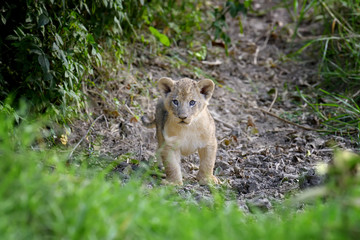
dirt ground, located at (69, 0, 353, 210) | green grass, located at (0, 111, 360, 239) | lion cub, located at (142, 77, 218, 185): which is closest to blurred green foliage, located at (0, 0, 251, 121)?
dirt ground, located at (69, 0, 353, 210)

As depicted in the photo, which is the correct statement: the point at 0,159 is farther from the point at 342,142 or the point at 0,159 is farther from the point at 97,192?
the point at 342,142

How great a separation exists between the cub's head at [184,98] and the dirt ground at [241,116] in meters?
0.81

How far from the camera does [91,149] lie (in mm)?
6613

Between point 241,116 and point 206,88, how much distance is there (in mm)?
2259

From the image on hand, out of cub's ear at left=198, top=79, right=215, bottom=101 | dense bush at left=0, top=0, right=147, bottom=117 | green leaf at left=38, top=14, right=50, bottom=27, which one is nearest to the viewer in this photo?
green leaf at left=38, top=14, right=50, bottom=27

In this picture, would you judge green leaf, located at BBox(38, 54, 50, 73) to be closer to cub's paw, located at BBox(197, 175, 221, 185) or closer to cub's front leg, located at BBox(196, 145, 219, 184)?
cub's front leg, located at BBox(196, 145, 219, 184)

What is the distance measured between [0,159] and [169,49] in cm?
614

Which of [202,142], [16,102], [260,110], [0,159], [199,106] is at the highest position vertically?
[0,159]

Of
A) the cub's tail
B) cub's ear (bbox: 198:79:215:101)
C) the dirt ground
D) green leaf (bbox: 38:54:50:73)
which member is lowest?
the dirt ground

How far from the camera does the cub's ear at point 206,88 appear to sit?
6551 millimetres

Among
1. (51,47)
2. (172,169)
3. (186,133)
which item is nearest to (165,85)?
(186,133)

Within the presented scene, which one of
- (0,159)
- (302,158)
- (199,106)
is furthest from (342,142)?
(0,159)

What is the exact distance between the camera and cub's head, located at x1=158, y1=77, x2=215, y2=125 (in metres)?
6.14

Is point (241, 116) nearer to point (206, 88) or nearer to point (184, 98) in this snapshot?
point (206, 88)
